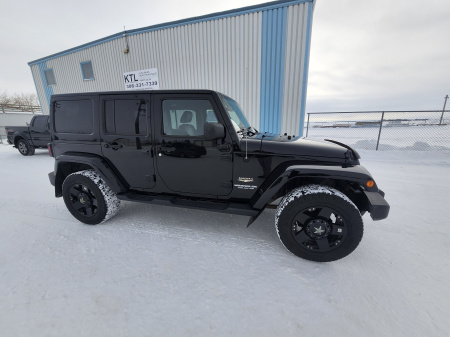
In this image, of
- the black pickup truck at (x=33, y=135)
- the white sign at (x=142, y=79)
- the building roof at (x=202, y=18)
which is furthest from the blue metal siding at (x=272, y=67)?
the black pickup truck at (x=33, y=135)

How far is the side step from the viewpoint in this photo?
2.19 m

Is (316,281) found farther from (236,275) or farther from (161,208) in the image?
(161,208)

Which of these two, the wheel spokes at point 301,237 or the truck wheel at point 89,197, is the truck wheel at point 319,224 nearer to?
the wheel spokes at point 301,237

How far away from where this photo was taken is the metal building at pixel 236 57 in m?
6.21

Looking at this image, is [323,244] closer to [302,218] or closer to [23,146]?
[302,218]

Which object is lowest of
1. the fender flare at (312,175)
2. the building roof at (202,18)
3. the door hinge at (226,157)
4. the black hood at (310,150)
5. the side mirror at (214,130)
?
the fender flare at (312,175)

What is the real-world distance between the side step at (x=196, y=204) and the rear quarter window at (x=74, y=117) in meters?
1.09

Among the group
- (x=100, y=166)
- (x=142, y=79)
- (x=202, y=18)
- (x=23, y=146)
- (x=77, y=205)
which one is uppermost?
(x=202, y=18)

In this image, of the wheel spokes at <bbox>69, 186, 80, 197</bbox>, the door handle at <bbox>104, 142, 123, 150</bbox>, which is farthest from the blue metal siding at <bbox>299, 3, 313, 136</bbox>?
the wheel spokes at <bbox>69, 186, 80, 197</bbox>

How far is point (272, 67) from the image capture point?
6613 millimetres

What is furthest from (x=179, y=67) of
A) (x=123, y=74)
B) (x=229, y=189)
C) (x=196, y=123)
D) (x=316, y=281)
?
(x=316, y=281)

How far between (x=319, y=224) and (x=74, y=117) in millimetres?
3479

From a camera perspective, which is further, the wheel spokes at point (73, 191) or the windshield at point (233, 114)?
the wheel spokes at point (73, 191)

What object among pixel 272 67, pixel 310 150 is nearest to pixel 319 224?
pixel 310 150
